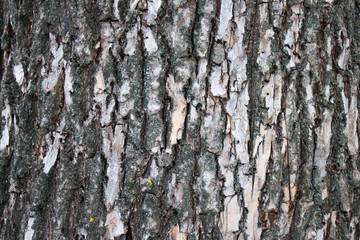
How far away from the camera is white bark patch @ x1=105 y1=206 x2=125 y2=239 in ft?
4.33

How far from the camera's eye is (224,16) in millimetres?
1342

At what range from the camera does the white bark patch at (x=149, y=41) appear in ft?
4.36

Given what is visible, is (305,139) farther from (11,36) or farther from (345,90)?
(11,36)

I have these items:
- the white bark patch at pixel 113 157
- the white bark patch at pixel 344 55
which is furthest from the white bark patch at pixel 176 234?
the white bark patch at pixel 344 55

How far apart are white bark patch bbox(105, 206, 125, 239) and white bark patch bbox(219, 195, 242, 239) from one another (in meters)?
0.41

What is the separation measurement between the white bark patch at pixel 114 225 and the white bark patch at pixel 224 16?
83 cm

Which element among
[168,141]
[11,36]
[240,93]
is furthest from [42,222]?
[240,93]

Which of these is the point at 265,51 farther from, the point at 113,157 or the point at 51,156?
the point at 51,156

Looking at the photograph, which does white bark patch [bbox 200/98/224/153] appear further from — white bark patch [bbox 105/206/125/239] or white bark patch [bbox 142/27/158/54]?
white bark patch [bbox 105/206/125/239]

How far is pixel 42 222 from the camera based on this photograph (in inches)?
55.6

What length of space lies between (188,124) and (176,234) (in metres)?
0.44

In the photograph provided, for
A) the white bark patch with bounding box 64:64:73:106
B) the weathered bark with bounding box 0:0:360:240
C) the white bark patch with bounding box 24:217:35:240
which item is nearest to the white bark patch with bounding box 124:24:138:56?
the weathered bark with bounding box 0:0:360:240

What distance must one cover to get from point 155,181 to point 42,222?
21.2 inches

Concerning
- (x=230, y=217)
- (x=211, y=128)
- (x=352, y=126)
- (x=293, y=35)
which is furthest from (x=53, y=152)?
(x=352, y=126)
